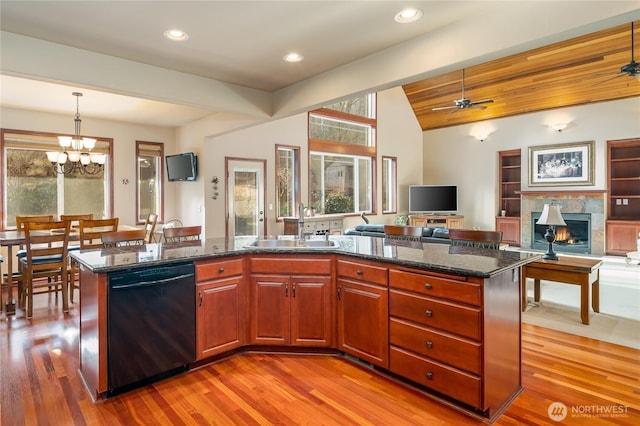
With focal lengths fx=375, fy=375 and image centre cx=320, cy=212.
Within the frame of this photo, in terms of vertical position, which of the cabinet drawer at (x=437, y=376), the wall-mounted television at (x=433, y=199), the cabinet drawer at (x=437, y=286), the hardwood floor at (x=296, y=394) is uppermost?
the wall-mounted television at (x=433, y=199)

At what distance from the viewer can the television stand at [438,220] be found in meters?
9.72

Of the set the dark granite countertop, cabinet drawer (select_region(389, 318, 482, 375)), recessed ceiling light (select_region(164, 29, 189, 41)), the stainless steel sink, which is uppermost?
recessed ceiling light (select_region(164, 29, 189, 41))

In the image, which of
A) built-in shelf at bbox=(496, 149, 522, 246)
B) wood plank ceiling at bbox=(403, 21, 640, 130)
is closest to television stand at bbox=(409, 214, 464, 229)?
built-in shelf at bbox=(496, 149, 522, 246)

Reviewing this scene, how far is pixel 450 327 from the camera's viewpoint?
2.31 meters

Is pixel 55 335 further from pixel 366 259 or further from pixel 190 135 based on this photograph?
pixel 190 135

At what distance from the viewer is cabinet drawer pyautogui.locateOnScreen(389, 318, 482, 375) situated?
2.22 m

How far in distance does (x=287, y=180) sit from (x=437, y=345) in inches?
223

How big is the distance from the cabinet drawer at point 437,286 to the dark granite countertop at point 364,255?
7 centimetres

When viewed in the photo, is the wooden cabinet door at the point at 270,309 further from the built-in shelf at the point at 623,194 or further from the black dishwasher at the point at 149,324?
the built-in shelf at the point at 623,194

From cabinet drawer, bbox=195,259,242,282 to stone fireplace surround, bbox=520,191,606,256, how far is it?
8.10 m

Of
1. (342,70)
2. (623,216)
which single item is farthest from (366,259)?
(623,216)

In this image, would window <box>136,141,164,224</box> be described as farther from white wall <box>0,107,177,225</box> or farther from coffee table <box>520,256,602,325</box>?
coffee table <box>520,256,602,325</box>

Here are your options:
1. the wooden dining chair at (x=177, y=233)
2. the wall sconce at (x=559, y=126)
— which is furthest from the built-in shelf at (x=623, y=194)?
the wooden dining chair at (x=177, y=233)

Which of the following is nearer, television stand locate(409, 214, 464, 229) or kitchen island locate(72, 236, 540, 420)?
kitchen island locate(72, 236, 540, 420)
